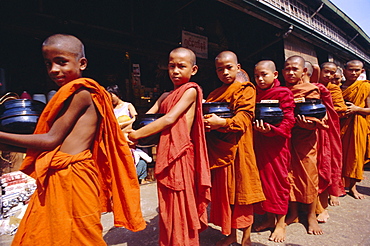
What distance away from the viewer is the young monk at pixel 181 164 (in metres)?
1.73

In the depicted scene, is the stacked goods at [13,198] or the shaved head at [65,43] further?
the stacked goods at [13,198]

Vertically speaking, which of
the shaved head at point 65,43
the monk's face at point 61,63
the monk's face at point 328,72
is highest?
the monk's face at point 328,72

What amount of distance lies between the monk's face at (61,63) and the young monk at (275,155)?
189 cm

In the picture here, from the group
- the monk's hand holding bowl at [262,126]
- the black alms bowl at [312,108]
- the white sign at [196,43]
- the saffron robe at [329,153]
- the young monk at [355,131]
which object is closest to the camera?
the monk's hand holding bowl at [262,126]

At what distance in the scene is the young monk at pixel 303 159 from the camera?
9.00 feet

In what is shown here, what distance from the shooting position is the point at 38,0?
3938 millimetres

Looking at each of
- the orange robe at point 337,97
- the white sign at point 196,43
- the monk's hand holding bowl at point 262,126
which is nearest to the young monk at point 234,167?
the monk's hand holding bowl at point 262,126

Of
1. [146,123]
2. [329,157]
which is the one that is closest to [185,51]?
[146,123]

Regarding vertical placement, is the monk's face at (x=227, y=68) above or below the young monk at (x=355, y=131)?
above

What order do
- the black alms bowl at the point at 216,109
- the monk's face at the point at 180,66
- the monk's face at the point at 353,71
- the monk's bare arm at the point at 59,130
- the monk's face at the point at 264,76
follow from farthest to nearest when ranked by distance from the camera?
the monk's face at the point at 353,71 < the monk's face at the point at 264,76 < the black alms bowl at the point at 216,109 < the monk's face at the point at 180,66 < the monk's bare arm at the point at 59,130

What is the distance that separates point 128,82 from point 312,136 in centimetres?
428

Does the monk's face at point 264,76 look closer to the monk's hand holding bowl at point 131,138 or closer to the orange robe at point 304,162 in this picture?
the orange robe at point 304,162

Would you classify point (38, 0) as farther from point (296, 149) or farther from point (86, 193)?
point (296, 149)

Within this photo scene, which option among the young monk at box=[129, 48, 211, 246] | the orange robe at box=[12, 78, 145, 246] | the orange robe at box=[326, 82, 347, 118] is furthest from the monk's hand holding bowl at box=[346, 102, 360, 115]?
the orange robe at box=[12, 78, 145, 246]
